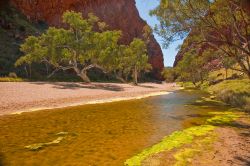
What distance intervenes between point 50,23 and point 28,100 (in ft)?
206

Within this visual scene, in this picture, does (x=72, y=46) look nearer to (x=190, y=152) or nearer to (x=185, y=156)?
(x=190, y=152)

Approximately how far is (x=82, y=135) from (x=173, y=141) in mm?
4872

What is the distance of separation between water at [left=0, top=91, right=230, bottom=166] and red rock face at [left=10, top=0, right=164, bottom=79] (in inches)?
2564

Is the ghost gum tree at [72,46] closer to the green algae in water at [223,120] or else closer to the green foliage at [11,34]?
the green foliage at [11,34]

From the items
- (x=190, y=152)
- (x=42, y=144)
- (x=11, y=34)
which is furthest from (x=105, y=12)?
(x=190, y=152)

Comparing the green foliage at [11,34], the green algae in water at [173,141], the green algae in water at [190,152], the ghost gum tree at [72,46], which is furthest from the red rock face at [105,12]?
the green algae in water at [190,152]

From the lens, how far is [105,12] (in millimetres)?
114562

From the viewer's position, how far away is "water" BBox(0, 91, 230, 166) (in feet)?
36.1

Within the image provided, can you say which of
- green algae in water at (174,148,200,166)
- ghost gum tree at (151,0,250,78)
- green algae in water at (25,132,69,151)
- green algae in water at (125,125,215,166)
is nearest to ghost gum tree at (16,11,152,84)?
ghost gum tree at (151,0,250,78)

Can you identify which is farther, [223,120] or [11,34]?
[11,34]

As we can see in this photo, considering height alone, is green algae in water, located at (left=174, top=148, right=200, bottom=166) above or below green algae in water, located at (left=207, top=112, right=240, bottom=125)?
below

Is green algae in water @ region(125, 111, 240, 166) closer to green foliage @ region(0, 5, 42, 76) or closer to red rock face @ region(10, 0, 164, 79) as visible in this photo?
green foliage @ region(0, 5, 42, 76)

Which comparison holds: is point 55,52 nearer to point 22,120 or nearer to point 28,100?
point 28,100

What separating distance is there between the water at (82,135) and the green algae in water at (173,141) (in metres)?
0.44
